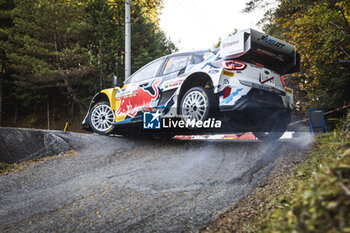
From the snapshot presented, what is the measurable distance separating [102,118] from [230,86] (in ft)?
12.8

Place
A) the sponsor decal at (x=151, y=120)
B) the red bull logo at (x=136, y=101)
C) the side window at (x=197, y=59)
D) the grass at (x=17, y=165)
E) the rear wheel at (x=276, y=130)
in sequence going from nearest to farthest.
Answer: the grass at (x=17, y=165)
the side window at (x=197, y=59)
the rear wheel at (x=276, y=130)
the sponsor decal at (x=151, y=120)
the red bull logo at (x=136, y=101)

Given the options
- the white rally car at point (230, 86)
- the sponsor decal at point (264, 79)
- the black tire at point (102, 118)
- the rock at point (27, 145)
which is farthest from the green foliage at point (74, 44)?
the sponsor decal at point (264, 79)

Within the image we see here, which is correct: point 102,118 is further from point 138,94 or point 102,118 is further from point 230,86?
point 230,86

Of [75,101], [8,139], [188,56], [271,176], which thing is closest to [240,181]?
[271,176]

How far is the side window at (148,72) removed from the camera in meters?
6.17

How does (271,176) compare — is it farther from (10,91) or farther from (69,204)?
(10,91)

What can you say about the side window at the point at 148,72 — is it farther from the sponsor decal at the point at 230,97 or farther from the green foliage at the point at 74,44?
the green foliage at the point at 74,44

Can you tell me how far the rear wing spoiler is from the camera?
4469 mm

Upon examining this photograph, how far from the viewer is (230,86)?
4.46 meters

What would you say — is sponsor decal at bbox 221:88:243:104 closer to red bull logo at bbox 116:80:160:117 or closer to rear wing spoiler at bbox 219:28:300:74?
rear wing spoiler at bbox 219:28:300:74

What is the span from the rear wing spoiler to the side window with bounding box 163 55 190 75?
972 millimetres

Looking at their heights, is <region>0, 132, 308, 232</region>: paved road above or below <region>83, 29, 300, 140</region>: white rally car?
below

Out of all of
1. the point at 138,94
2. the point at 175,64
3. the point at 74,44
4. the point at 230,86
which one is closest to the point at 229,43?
the point at 230,86

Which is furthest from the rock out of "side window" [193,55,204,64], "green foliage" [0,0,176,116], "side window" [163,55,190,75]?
"green foliage" [0,0,176,116]
